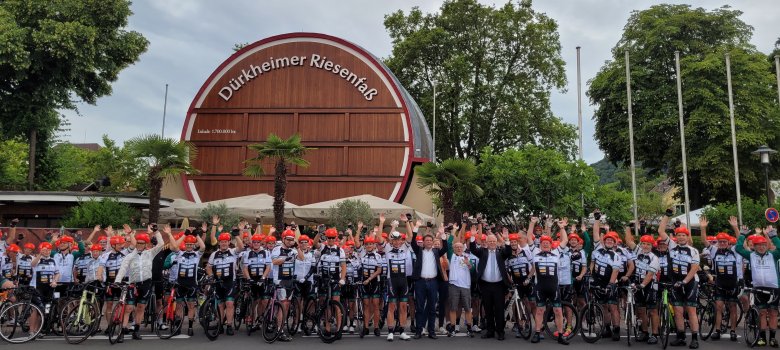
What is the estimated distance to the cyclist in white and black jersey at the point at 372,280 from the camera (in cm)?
1137

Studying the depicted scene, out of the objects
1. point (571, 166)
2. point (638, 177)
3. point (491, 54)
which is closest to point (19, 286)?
point (571, 166)

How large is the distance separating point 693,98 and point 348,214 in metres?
21.5

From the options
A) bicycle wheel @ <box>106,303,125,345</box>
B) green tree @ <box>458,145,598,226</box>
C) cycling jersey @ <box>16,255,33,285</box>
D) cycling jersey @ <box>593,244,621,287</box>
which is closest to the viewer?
bicycle wheel @ <box>106,303,125,345</box>

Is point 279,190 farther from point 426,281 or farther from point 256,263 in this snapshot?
point 426,281

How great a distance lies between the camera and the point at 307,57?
28703 millimetres

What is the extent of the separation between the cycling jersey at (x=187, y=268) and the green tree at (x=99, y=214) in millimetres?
10567

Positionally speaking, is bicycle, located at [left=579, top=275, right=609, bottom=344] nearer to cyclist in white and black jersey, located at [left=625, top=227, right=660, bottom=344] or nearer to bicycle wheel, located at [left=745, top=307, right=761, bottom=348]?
cyclist in white and black jersey, located at [left=625, top=227, right=660, bottom=344]

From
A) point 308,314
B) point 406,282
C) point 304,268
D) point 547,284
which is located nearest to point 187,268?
point 304,268

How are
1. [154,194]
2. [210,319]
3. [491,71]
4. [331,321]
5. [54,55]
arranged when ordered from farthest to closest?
[491,71] → [54,55] → [154,194] → [210,319] → [331,321]

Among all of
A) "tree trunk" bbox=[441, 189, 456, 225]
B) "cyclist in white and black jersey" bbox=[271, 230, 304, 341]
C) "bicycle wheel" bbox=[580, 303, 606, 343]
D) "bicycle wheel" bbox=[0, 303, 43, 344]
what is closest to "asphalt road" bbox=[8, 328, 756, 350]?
"bicycle wheel" bbox=[580, 303, 606, 343]

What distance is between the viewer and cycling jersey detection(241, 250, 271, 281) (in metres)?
11.3

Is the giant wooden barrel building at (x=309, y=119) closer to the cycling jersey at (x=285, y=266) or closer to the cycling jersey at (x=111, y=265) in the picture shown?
the cycling jersey at (x=285, y=266)

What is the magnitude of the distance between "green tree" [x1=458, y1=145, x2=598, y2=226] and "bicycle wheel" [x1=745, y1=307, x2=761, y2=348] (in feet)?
38.3

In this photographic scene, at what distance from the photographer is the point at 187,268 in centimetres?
1120
